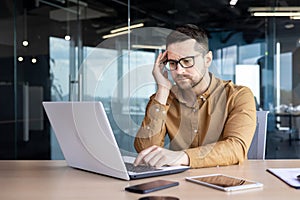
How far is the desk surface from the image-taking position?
956 millimetres

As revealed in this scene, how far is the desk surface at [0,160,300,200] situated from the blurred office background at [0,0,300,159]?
2801 millimetres

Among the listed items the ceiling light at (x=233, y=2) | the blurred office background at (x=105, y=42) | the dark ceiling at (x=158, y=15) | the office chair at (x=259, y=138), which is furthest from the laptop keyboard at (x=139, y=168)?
the ceiling light at (x=233, y=2)

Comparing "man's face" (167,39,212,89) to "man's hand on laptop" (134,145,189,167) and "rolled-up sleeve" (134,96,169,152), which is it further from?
"man's hand on laptop" (134,145,189,167)

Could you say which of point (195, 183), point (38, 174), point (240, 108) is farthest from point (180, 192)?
point (240, 108)

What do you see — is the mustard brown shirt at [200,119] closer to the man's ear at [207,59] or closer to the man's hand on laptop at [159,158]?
the man's ear at [207,59]

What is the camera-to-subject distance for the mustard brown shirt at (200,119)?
5.00 feet

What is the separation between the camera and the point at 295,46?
4273mm

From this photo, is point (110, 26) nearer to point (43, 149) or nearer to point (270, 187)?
point (43, 149)

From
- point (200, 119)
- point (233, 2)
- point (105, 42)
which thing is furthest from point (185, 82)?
point (233, 2)

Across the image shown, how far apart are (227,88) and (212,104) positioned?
0.10 metres

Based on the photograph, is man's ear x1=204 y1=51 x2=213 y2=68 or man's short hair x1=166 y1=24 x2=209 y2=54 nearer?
man's short hair x1=166 y1=24 x2=209 y2=54

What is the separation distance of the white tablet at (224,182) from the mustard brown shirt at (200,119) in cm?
34

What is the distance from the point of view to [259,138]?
1876 millimetres

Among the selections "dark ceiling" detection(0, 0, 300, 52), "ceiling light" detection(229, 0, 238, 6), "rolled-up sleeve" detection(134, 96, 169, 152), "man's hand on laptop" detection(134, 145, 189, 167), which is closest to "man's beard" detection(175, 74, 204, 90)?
"rolled-up sleeve" detection(134, 96, 169, 152)
